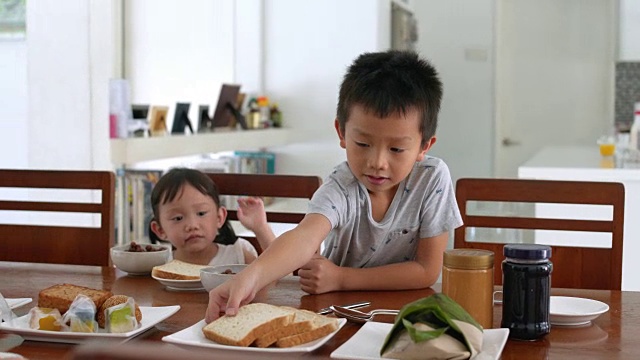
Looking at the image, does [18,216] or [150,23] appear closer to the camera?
[18,216]

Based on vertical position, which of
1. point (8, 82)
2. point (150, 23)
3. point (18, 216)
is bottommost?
point (18, 216)

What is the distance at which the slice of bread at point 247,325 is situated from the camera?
1.30 m

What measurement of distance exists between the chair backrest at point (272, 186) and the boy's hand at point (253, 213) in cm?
17

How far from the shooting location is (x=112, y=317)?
1.39 meters

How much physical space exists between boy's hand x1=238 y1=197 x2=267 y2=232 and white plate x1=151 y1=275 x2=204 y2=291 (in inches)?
11.0

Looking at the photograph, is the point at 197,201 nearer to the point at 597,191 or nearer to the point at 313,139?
the point at 597,191

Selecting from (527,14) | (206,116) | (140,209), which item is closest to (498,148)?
(527,14)

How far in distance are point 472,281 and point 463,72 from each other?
6395 mm

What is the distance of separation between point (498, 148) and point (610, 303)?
6186 mm

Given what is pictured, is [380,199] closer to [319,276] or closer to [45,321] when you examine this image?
[319,276]

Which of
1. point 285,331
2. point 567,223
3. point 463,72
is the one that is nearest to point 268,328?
point 285,331

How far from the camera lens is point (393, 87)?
174 centimetres

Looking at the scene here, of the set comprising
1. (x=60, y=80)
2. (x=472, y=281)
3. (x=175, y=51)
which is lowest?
(x=472, y=281)

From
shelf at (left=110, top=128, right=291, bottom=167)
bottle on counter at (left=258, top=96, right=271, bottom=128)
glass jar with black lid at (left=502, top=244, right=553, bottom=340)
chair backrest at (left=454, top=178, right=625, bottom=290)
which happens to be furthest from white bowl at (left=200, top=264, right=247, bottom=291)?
bottle on counter at (left=258, top=96, right=271, bottom=128)
